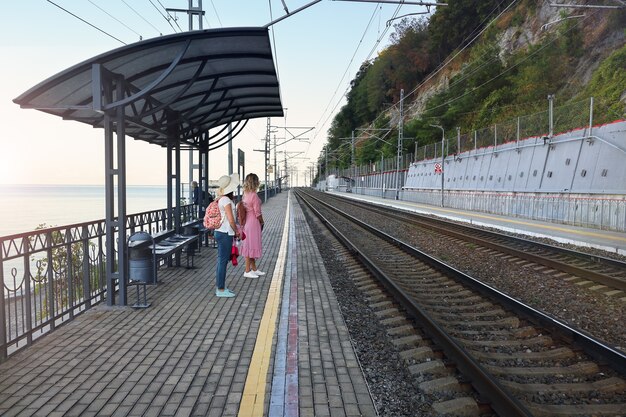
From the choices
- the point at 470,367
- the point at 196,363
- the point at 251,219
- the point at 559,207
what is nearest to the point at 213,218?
the point at 251,219

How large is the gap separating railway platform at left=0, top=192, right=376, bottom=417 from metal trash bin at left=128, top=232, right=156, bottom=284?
1.35ft

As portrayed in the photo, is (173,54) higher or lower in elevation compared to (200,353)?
higher

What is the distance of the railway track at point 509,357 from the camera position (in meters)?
3.97

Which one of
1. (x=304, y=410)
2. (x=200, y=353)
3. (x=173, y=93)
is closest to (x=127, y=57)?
(x=173, y=93)

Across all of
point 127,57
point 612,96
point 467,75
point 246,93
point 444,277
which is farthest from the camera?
point 467,75

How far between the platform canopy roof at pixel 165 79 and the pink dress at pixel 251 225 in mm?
2093

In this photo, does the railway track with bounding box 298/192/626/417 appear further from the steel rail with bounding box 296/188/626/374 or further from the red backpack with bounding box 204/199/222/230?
the red backpack with bounding box 204/199/222/230

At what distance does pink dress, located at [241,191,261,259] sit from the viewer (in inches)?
341

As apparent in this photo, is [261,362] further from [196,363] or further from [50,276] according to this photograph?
[50,276]

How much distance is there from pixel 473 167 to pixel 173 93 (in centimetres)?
3096

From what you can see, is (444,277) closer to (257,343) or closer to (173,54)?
(257,343)

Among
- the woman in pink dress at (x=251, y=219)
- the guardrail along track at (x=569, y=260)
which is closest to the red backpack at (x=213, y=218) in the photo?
the woman in pink dress at (x=251, y=219)

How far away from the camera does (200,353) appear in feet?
16.4

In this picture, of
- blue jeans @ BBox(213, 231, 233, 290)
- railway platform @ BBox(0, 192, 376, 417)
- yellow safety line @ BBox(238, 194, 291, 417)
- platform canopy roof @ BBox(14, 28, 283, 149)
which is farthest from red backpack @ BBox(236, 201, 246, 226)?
platform canopy roof @ BBox(14, 28, 283, 149)
